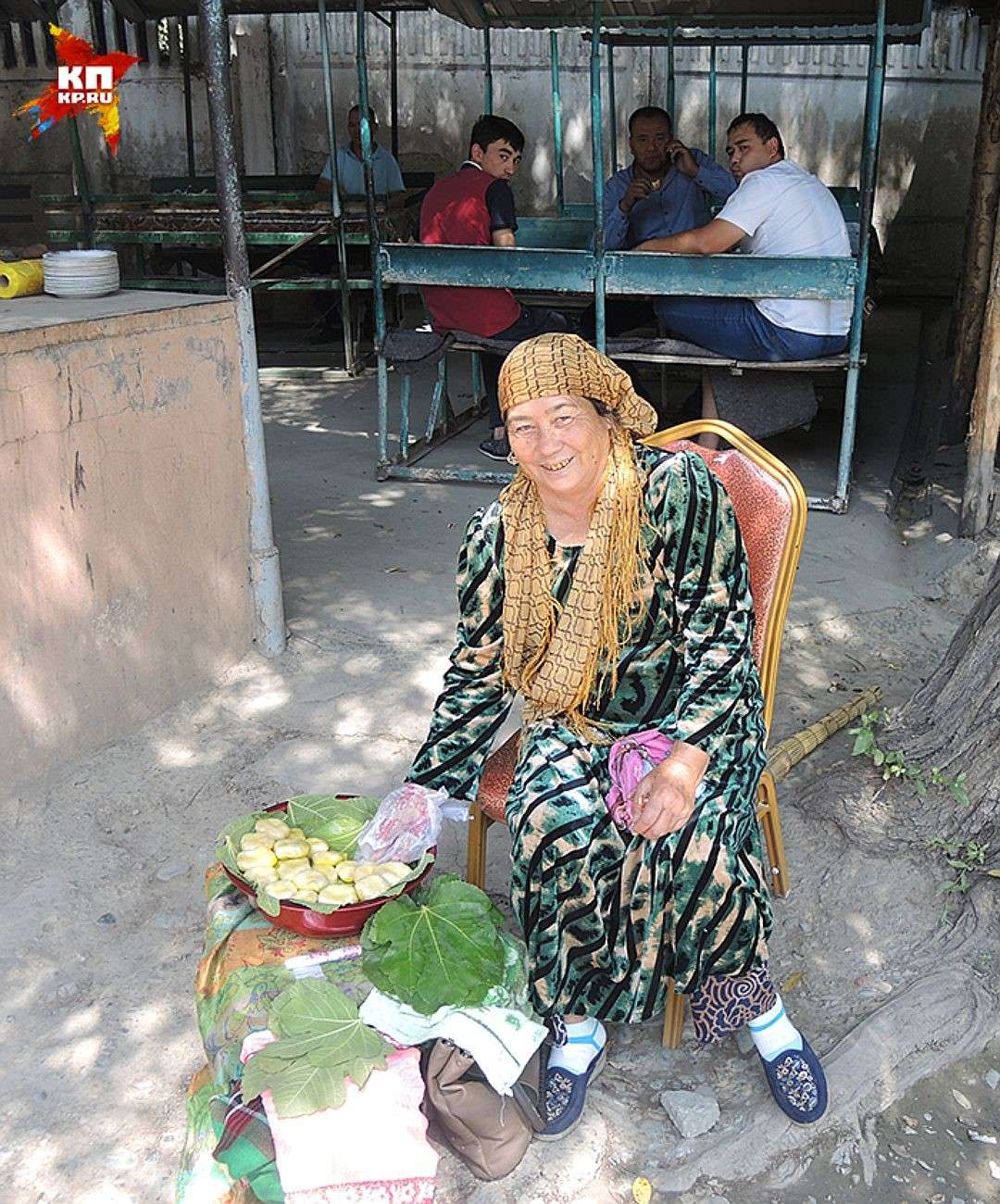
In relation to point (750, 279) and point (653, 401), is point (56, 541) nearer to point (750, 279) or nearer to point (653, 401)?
point (750, 279)

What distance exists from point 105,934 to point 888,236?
34.7ft

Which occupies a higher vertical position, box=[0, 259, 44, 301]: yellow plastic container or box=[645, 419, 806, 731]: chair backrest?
box=[0, 259, 44, 301]: yellow plastic container

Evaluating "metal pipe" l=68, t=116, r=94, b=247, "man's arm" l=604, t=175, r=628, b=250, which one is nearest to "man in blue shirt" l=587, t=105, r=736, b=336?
"man's arm" l=604, t=175, r=628, b=250

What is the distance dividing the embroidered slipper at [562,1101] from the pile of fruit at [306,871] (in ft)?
1.53

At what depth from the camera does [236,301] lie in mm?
3863

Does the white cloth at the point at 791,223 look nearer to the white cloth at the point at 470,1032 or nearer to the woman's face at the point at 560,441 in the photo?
the woman's face at the point at 560,441

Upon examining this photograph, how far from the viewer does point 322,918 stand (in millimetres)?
2354

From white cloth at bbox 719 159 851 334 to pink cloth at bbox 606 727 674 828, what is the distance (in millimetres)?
3562

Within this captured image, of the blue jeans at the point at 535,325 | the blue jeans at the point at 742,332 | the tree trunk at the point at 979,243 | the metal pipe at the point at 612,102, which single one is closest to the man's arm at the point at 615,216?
the blue jeans at the point at 535,325

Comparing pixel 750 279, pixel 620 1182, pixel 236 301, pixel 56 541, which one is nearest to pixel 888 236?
pixel 750 279

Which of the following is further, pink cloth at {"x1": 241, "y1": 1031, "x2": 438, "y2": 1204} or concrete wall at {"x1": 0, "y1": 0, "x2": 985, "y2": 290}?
concrete wall at {"x1": 0, "y1": 0, "x2": 985, "y2": 290}

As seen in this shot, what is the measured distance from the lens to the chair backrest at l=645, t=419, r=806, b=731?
8.25ft

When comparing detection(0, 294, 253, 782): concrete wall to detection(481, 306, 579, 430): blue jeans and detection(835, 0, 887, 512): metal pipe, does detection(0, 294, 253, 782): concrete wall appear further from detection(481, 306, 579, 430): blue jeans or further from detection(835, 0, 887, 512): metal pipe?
detection(835, 0, 887, 512): metal pipe

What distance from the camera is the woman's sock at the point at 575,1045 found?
237cm
